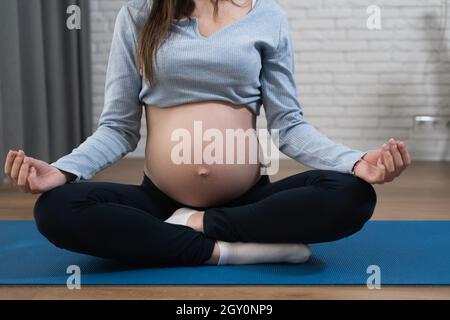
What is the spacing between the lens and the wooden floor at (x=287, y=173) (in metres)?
1.10

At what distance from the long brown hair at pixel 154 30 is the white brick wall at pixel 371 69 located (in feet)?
6.69

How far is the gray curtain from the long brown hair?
119 cm

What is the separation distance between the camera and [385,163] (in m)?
1.09

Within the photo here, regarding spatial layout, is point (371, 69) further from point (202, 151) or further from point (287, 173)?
point (202, 151)

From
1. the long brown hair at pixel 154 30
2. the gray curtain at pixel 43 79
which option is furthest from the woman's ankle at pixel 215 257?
the gray curtain at pixel 43 79

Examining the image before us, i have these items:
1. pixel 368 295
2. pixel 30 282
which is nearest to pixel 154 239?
pixel 30 282

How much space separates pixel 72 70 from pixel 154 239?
6.43 feet

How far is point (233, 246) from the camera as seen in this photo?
1.26 meters

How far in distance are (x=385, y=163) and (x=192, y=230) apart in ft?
1.31
